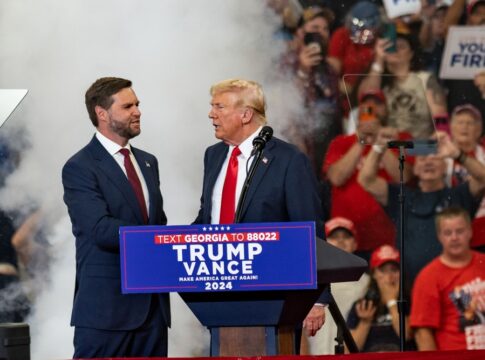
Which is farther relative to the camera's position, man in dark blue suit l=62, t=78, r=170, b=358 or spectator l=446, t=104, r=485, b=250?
spectator l=446, t=104, r=485, b=250

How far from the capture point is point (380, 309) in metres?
6.80

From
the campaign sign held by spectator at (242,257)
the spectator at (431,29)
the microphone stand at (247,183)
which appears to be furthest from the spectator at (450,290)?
the campaign sign held by spectator at (242,257)

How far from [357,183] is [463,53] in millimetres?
958

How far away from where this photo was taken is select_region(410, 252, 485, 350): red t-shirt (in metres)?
6.77

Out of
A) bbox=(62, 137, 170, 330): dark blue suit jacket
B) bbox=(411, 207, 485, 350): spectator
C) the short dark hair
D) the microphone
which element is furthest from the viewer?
bbox=(411, 207, 485, 350): spectator

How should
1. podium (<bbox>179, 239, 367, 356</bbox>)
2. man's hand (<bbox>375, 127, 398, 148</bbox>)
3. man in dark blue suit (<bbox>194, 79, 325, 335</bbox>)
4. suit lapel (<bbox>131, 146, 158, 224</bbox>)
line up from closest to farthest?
podium (<bbox>179, 239, 367, 356</bbox>)
man in dark blue suit (<bbox>194, 79, 325, 335</bbox>)
suit lapel (<bbox>131, 146, 158, 224</bbox>)
man's hand (<bbox>375, 127, 398, 148</bbox>)

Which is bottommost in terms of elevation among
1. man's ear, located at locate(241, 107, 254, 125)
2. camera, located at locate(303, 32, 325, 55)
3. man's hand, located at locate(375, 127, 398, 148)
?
man's ear, located at locate(241, 107, 254, 125)

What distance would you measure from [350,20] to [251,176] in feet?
9.21

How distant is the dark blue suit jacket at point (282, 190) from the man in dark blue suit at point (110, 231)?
313 millimetres

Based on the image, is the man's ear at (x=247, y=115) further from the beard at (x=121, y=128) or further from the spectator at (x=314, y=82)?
the spectator at (x=314, y=82)

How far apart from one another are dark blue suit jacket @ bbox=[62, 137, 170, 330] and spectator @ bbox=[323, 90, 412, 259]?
243 cm

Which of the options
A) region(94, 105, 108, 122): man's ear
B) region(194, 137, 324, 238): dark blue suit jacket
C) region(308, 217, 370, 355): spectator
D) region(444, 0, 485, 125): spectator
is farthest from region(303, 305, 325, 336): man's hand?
region(444, 0, 485, 125): spectator

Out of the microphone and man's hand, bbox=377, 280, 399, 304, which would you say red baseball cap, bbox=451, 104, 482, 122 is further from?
the microphone

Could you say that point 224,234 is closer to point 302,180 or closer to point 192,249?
point 192,249
